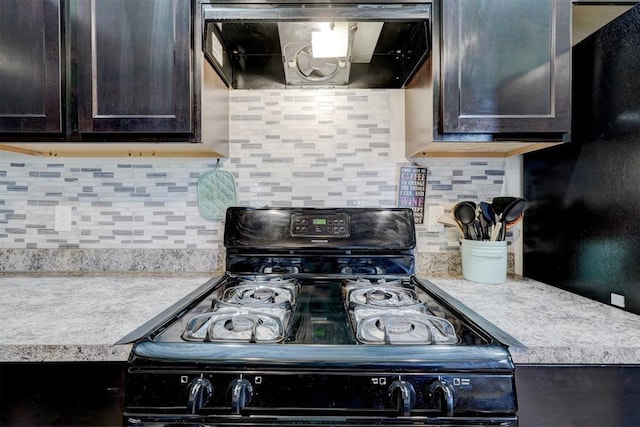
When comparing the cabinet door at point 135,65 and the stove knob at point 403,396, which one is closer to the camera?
the stove knob at point 403,396

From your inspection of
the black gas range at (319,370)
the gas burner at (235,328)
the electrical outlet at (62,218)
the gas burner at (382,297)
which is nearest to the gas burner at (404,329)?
the black gas range at (319,370)

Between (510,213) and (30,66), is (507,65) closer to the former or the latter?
(510,213)

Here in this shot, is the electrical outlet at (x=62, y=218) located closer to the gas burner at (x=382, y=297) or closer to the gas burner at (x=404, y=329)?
the gas burner at (x=382, y=297)

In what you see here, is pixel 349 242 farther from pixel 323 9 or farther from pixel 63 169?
pixel 63 169

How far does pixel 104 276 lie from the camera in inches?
57.4

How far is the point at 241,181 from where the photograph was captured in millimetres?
1550

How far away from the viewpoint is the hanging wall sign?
154 centimetres

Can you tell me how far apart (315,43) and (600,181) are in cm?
109

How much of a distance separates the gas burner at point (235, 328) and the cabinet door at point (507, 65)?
0.86 metres

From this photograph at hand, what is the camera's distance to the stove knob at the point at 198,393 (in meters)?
0.73

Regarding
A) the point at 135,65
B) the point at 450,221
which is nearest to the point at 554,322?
the point at 450,221

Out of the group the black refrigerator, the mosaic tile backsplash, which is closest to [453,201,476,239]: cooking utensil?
the mosaic tile backsplash

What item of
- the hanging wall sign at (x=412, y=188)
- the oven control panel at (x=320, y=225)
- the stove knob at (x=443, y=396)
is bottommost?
the stove knob at (x=443, y=396)

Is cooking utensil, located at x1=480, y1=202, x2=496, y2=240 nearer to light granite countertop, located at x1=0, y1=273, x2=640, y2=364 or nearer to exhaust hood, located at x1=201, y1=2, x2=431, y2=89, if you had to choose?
light granite countertop, located at x1=0, y1=273, x2=640, y2=364
